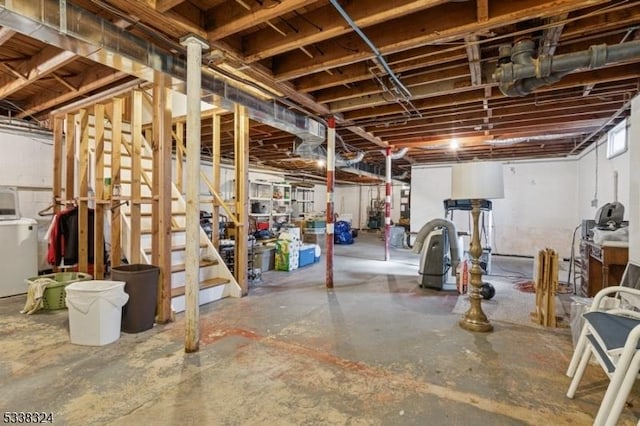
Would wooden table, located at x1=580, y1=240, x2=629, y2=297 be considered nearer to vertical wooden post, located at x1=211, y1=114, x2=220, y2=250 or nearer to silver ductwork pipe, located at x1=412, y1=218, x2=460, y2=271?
silver ductwork pipe, located at x1=412, y1=218, x2=460, y2=271

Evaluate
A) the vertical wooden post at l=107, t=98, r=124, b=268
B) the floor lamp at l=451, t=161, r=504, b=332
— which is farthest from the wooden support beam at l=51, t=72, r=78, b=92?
the floor lamp at l=451, t=161, r=504, b=332

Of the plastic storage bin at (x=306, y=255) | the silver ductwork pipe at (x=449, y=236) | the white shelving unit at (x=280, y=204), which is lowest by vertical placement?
the plastic storage bin at (x=306, y=255)

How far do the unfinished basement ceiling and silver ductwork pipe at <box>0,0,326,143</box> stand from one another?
5.3 inches

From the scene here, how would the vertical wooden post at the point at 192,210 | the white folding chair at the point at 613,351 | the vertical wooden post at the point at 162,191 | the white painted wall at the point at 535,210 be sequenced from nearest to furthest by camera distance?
the white folding chair at the point at 613,351 < the vertical wooden post at the point at 192,210 < the vertical wooden post at the point at 162,191 < the white painted wall at the point at 535,210

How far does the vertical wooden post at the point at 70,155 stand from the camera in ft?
15.0

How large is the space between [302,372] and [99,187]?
11.4 ft

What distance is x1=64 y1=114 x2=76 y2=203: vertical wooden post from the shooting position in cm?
459

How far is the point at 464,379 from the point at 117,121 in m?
4.36

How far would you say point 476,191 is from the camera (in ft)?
10.3

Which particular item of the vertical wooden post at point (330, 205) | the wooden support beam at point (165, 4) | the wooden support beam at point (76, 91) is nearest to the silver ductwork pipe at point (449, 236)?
the vertical wooden post at point (330, 205)

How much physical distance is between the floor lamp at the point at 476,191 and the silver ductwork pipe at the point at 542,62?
789 millimetres

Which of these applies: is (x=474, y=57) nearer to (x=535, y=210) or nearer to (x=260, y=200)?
(x=535, y=210)

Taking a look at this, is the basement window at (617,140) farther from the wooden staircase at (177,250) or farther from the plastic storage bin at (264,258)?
the wooden staircase at (177,250)

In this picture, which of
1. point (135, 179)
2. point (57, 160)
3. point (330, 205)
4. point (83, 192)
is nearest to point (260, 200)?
point (330, 205)
